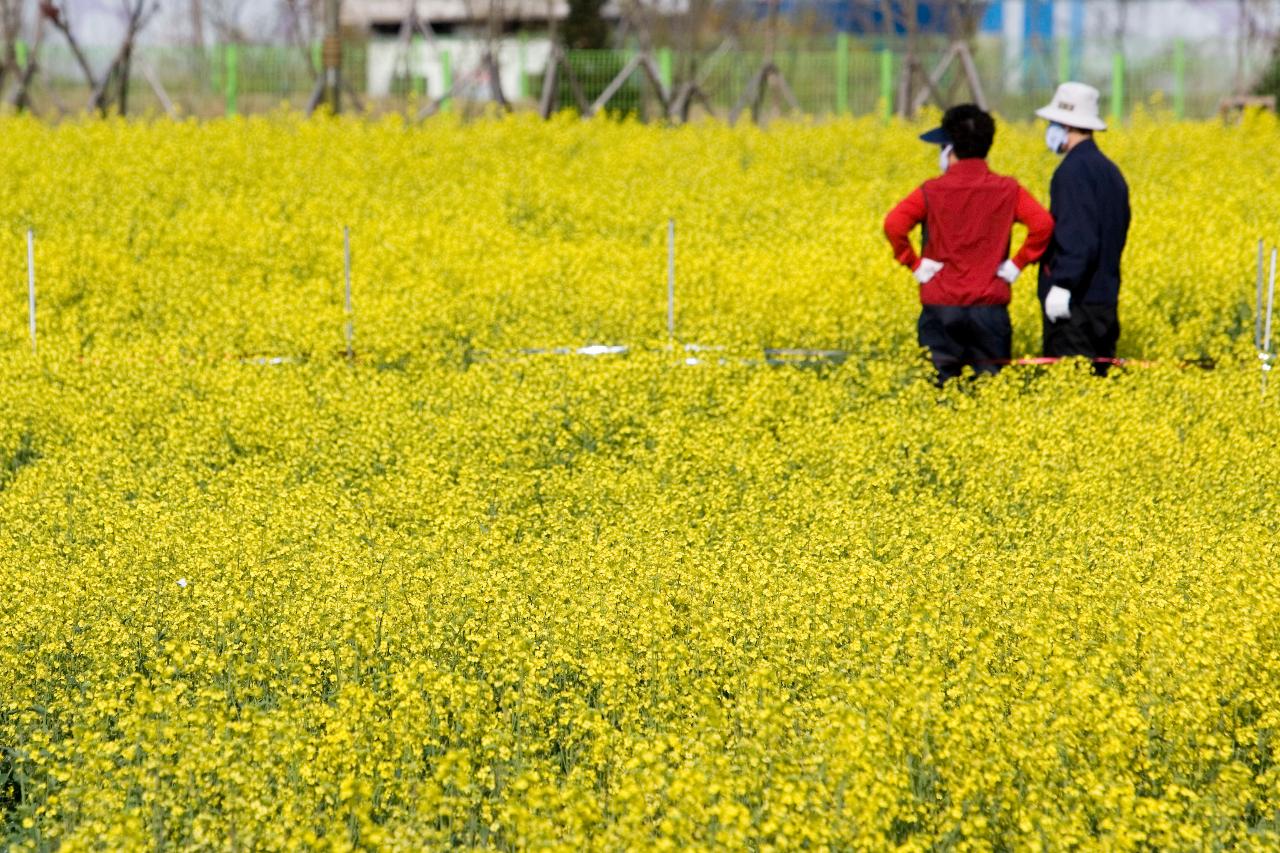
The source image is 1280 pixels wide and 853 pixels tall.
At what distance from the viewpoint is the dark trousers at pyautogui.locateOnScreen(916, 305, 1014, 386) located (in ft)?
33.3

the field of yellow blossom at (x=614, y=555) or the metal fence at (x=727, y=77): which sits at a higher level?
the metal fence at (x=727, y=77)

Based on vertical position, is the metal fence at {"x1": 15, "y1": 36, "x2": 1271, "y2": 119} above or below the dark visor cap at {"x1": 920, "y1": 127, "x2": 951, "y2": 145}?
above

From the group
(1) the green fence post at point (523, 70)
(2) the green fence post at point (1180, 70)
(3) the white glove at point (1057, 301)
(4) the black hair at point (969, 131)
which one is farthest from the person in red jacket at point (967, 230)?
(2) the green fence post at point (1180, 70)

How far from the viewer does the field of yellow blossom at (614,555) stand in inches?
203

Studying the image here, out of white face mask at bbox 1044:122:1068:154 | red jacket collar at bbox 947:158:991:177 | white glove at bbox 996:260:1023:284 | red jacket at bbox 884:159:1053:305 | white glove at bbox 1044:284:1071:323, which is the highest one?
white face mask at bbox 1044:122:1068:154

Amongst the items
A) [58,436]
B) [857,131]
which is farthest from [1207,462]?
[857,131]

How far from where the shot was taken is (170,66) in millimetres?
33562

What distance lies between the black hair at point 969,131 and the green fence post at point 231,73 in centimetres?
2286

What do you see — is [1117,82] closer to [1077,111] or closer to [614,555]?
[1077,111]

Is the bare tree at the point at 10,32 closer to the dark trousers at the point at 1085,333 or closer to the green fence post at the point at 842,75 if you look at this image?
the green fence post at the point at 842,75

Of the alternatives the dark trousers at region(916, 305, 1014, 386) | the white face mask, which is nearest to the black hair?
the white face mask

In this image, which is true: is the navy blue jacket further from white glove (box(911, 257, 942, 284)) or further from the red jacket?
white glove (box(911, 257, 942, 284))

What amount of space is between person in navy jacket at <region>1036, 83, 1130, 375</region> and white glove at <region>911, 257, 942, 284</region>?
0.80 metres

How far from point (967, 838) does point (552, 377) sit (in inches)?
242
